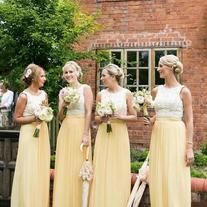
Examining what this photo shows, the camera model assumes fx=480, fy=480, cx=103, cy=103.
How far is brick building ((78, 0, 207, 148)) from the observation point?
1023 centimetres

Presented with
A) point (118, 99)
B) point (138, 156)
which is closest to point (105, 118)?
point (118, 99)

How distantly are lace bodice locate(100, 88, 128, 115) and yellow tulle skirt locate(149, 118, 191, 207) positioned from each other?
1.50ft

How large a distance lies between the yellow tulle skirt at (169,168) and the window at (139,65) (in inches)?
215

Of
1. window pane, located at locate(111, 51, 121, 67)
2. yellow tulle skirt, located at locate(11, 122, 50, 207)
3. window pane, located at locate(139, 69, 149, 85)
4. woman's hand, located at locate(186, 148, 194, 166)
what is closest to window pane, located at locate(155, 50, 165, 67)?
window pane, located at locate(139, 69, 149, 85)

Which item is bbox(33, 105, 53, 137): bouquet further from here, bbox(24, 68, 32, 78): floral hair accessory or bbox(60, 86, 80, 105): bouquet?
bbox(24, 68, 32, 78): floral hair accessory

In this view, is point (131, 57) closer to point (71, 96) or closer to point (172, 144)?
point (71, 96)

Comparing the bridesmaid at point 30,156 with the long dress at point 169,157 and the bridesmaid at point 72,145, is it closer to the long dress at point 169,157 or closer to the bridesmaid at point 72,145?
the bridesmaid at point 72,145

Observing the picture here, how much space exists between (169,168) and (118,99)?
976 millimetres

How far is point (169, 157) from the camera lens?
5.05 m

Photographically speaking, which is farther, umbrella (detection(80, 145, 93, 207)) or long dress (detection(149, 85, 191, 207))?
umbrella (detection(80, 145, 93, 207))

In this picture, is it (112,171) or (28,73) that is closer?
(112,171)

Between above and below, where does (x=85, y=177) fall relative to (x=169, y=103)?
below

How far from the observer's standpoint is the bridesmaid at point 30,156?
560 cm

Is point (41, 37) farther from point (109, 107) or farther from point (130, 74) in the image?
point (109, 107)
